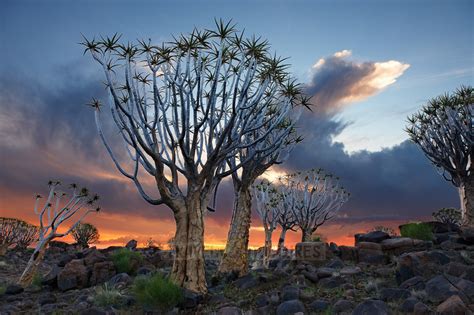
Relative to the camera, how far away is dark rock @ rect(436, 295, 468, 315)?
25.5ft

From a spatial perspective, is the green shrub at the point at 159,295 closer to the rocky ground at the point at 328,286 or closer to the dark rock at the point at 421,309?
the rocky ground at the point at 328,286

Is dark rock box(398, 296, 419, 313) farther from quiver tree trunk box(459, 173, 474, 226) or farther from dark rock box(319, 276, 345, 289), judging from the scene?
quiver tree trunk box(459, 173, 474, 226)

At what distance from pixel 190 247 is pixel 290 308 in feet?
11.9

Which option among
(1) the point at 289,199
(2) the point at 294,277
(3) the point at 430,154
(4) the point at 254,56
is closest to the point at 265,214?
(1) the point at 289,199

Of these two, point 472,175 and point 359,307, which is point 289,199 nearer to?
point 472,175

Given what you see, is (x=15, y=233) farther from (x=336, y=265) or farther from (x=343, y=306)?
(x=343, y=306)

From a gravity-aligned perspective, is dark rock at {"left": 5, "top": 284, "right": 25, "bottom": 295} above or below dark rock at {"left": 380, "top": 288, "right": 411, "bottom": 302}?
below

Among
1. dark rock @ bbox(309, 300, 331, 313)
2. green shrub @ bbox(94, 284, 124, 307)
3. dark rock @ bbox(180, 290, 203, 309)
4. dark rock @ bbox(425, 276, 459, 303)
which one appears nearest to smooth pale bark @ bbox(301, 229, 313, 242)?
dark rock @ bbox(180, 290, 203, 309)

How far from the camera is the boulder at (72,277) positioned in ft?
49.4

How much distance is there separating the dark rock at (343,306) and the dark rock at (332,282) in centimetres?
206

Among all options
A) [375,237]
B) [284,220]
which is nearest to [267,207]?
[284,220]

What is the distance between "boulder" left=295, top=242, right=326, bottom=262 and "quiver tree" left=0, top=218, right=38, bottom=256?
24.4m

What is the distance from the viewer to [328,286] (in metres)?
11.4

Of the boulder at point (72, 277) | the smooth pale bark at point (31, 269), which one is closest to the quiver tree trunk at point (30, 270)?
the smooth pale bark at point (31, 269)
